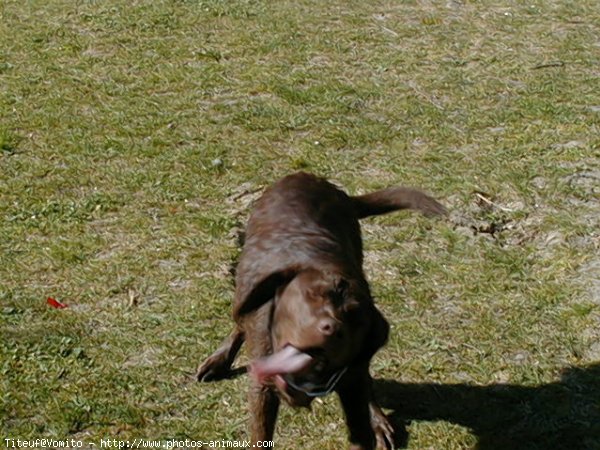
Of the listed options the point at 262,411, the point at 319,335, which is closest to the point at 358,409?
the point at 262,411

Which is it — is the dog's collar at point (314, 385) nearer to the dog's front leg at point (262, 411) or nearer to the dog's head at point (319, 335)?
the dog's head at point (319, 335)

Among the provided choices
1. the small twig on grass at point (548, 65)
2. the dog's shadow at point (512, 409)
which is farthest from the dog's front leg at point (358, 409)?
the small twig on grass at point (548, 65)

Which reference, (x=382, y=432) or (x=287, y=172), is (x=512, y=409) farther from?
(x=287, y=172)

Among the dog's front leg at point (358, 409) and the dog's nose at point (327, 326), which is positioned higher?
the dog's nose at point (327, 326)

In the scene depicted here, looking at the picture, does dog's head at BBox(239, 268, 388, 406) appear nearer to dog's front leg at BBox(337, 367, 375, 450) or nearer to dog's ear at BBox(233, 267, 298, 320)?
dog's ear at BBox(233, 267, 298, 320)

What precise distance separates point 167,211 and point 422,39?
11.3 ft

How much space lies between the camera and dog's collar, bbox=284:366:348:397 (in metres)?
4.08

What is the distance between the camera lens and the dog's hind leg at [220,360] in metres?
5.44

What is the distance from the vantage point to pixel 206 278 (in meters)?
6.25

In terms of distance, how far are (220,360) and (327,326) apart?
1654 millimetres

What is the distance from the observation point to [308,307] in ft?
13.3

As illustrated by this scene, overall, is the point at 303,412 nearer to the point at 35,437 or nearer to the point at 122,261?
the point at 35,437

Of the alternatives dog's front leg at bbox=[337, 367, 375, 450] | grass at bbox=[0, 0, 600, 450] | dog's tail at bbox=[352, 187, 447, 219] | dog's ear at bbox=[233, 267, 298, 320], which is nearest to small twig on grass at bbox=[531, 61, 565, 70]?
grass at bbox=[0, 0, 600, 450]

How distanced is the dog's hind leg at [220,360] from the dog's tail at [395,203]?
33.0 inches
